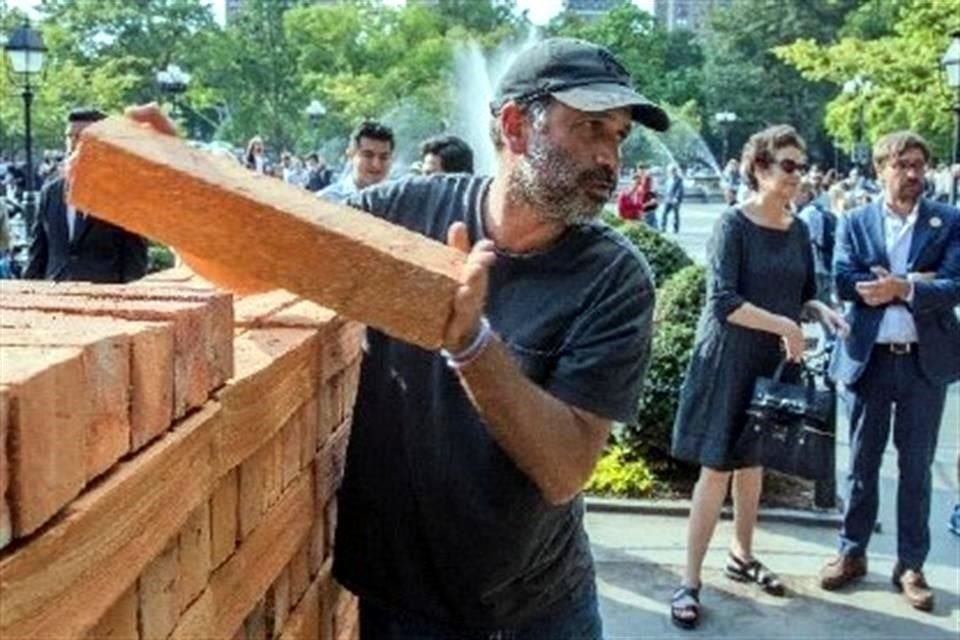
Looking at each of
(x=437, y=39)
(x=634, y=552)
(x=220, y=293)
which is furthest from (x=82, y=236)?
(x=437, y=39)

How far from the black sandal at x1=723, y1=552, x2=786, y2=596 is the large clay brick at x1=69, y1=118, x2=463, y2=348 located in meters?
4.00

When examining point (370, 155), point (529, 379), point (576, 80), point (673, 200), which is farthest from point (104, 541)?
point (673, 200)

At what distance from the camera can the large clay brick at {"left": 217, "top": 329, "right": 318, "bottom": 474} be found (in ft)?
5.27

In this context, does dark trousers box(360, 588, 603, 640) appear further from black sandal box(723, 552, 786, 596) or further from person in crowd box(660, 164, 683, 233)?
person in crowd box(660, 164, 683, 233)

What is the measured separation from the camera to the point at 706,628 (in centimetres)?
497

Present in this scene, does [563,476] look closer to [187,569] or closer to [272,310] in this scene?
[272,310]

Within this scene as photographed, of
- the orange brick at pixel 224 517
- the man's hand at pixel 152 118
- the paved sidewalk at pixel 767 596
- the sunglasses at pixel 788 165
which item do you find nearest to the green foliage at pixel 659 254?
the paved sidewalk at pixel 767 596

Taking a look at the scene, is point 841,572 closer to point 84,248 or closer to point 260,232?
point 84,248

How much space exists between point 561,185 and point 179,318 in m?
0.99

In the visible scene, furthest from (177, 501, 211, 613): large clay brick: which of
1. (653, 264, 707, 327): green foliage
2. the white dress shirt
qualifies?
(653, 264, 707, 327): green foliage

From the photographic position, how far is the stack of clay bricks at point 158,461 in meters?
1.00

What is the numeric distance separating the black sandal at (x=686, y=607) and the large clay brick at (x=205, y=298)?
12.2 feet

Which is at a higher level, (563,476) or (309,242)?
(309,242)

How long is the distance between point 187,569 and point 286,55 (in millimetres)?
62654
